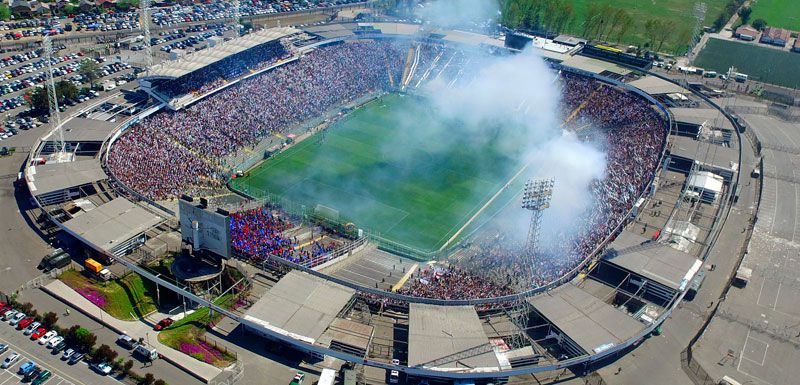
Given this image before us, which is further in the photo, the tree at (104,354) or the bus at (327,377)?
the tree at (104,354)

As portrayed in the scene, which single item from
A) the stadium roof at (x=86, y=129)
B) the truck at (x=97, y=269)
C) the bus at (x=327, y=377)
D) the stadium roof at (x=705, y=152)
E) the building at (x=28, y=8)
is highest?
the stadium roof at (x=705, y=152)

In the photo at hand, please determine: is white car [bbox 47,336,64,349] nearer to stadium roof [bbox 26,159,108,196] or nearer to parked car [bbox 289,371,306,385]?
parked car [bbox 289,371,306,385]

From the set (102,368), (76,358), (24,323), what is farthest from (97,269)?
(102,368)

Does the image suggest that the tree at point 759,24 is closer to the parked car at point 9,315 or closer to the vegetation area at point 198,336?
the vegetation area at point 198,336

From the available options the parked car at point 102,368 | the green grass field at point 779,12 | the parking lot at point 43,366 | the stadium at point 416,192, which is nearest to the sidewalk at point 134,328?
the parked car at point 102,368

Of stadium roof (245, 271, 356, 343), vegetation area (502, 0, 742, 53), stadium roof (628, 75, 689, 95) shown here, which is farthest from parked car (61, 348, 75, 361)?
vegetation area (502, 0, 742, 53)

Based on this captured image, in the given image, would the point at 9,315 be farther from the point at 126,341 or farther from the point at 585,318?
the point at 585,318

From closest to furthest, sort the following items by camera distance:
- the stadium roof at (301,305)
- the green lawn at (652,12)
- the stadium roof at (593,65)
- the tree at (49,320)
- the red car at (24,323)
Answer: the stadium roof at (301,305) < the red car at (24,323) < the tree at (49,320) < the stadium roof at (593,65) < the green lawn at (652,12)
